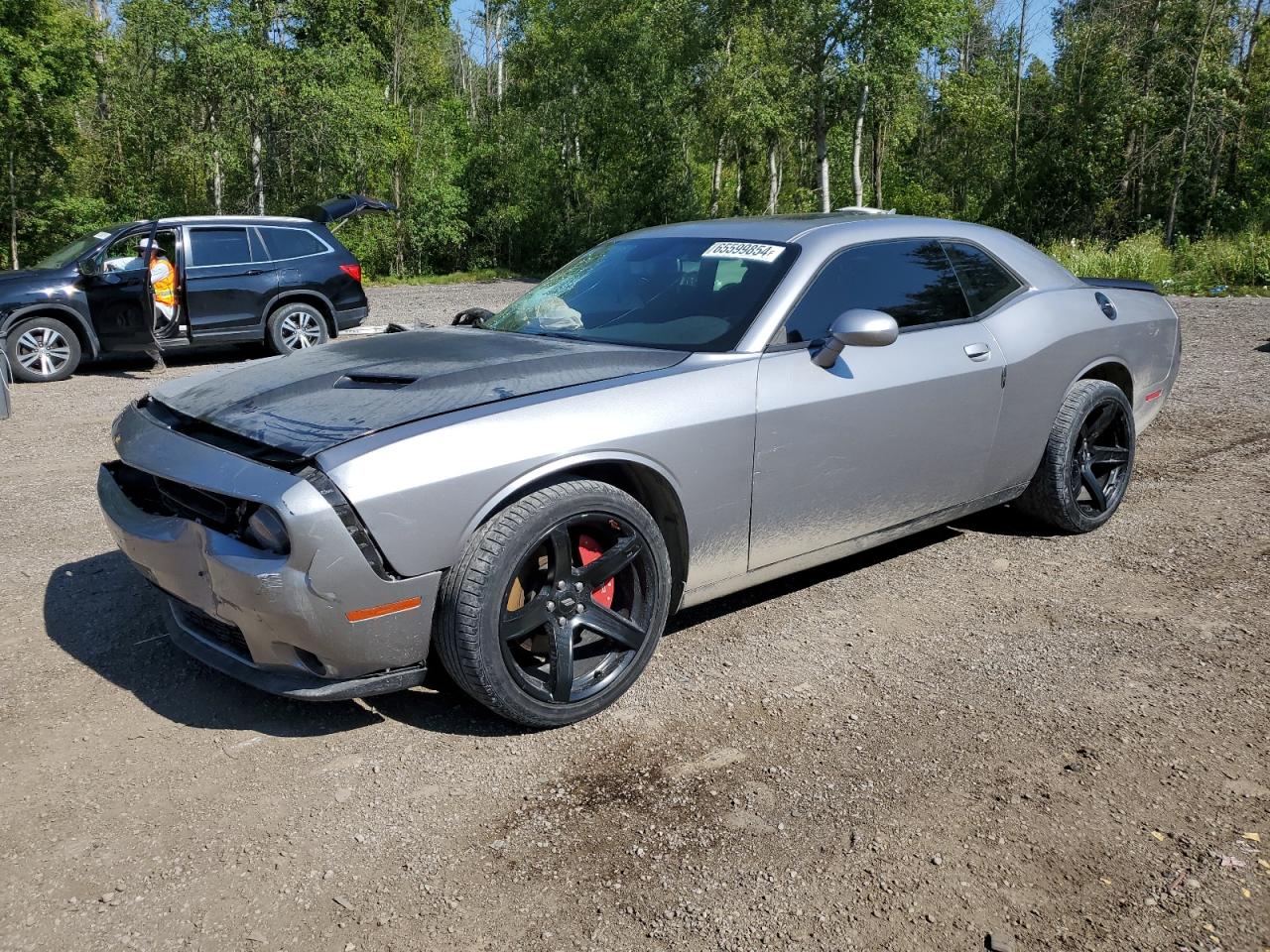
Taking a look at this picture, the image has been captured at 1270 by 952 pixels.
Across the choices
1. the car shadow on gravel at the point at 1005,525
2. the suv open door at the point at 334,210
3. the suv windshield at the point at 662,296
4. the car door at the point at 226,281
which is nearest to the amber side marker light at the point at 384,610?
the suv windshield at the point at 662,296

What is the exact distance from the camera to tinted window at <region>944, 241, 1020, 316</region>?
4.51m

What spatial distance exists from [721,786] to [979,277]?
2.79m

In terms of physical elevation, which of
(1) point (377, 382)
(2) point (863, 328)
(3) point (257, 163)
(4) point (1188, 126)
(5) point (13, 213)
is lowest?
(1) point (377, 382)

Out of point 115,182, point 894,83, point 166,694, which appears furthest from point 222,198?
point 166,694

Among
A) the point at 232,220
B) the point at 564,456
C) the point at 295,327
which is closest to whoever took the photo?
the point at 564,456

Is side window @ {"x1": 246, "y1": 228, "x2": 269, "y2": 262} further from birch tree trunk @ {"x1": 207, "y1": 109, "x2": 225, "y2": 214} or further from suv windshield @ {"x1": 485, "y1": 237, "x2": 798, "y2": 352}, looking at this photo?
birch tree trunk @ {"x1": 207, "y1": 109, "x2": 225, "y2": 214}

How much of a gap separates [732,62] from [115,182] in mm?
18452

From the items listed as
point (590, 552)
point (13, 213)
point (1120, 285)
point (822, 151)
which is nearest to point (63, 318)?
point (590, 552)

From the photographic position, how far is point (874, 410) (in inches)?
153

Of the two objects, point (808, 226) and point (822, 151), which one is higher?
point (822, 151)

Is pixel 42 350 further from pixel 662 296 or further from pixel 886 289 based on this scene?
pixel 886 289

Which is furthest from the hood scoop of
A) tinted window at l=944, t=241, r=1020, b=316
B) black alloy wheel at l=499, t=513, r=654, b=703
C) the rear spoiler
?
the rear spoiler

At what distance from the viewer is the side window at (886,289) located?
386 cm

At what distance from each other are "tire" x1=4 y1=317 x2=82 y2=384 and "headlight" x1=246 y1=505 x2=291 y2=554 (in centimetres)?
888
